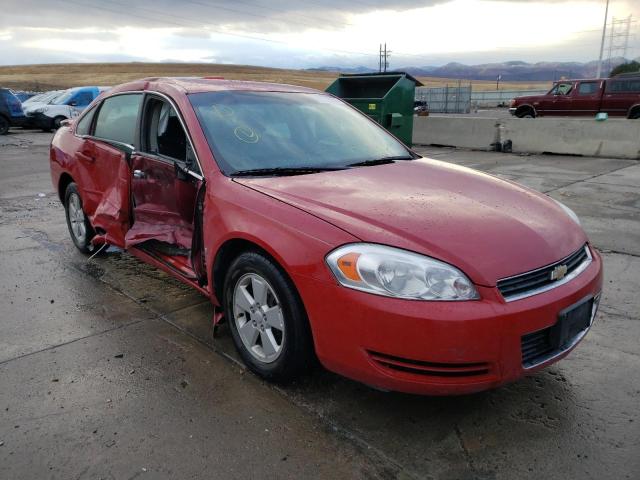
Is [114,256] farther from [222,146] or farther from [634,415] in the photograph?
[634,415]

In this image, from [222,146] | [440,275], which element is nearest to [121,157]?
[222,146]

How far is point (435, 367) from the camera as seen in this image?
88.7 inches

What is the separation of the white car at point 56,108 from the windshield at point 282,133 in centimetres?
1896

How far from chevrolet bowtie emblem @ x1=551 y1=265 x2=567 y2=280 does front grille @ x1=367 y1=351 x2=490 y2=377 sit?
22.6 inches

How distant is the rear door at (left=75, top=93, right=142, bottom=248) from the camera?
4109 mm

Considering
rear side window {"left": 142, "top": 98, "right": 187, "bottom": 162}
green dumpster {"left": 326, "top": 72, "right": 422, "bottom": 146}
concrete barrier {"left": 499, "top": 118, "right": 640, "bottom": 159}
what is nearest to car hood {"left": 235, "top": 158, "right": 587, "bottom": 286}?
rear side window {"left": 142, "top": 98, "right": 187, "bottom": 162}

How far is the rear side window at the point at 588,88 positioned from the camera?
19.6m

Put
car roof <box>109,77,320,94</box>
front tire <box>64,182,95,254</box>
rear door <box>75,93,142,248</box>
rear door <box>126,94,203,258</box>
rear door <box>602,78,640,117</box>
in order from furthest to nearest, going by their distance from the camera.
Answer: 1. rear door <box>602,78,640,117</box>
2. front tire <box>64,182,95,254</box>
3. rear door <box>75,93,142,248</box>
4. car roof <box>109,77,320,94</box>
5. rear door <box>126,94,203,258</box>

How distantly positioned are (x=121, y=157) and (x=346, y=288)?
8.57 feet

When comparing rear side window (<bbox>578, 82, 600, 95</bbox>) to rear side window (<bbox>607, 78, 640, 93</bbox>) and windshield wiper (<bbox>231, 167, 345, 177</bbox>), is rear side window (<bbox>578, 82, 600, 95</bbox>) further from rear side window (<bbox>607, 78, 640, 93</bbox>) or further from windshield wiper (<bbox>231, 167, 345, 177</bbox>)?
windshield wiper (<bbox>231, 167, 345, 177</bbox>)

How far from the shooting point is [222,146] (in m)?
3.28

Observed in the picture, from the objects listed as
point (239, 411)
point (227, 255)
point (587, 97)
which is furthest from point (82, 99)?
point (239, 411)

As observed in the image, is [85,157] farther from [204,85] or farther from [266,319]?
[266,319]

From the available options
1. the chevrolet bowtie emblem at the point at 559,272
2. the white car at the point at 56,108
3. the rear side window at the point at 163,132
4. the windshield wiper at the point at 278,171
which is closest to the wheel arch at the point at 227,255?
the windshield wiper at the point at 278,171
